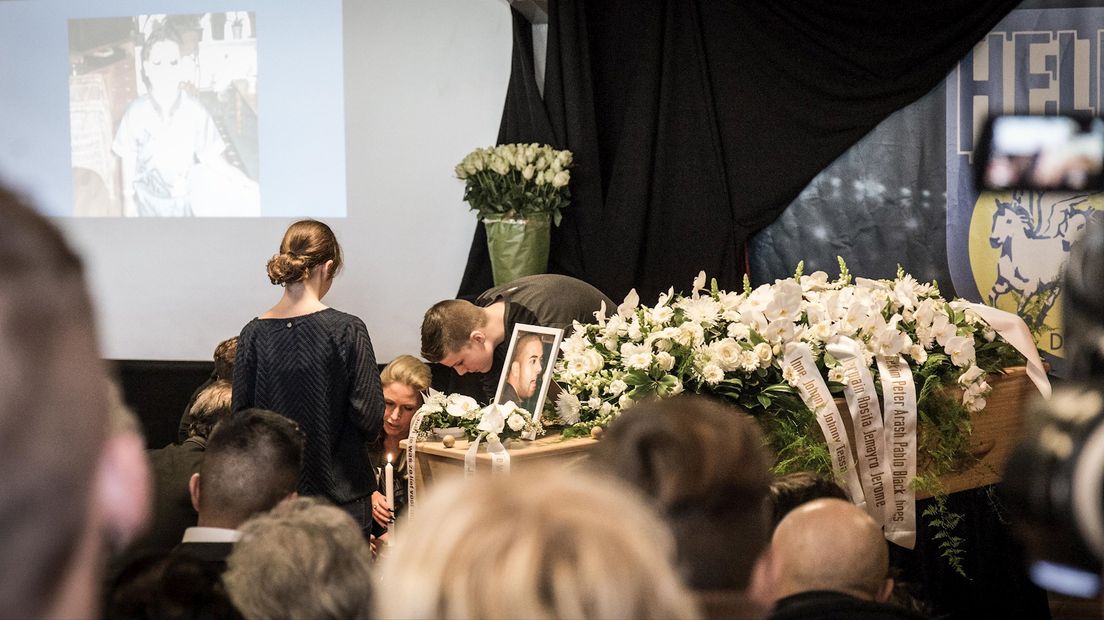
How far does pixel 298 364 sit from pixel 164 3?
340 cm

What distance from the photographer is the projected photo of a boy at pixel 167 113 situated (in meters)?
5.97

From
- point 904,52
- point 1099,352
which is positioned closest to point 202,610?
point 1099,352

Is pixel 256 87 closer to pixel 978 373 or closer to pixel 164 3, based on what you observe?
pixel 164 3

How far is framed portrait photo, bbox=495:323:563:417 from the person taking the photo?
9.28 feet

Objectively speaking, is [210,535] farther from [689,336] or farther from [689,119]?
[689,119]

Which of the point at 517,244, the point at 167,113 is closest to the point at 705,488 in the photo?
the point at 517,244

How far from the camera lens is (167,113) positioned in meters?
6.04

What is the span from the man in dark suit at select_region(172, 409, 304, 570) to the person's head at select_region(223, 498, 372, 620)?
0.58m

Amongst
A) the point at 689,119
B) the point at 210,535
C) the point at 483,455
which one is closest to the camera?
the point at 210,535

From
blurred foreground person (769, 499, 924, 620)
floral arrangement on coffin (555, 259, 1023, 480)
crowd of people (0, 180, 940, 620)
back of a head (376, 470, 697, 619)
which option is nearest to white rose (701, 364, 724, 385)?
floral arrangement on coffin (555, 259, 1023, 480)

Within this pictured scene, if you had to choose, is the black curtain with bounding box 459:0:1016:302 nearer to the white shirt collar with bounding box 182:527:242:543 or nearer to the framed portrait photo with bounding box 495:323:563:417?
the framed portrait photo with bounding box 495:323:563:417

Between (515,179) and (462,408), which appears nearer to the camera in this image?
(462,408)

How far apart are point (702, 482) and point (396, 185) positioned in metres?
4.81

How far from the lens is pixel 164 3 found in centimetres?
600
